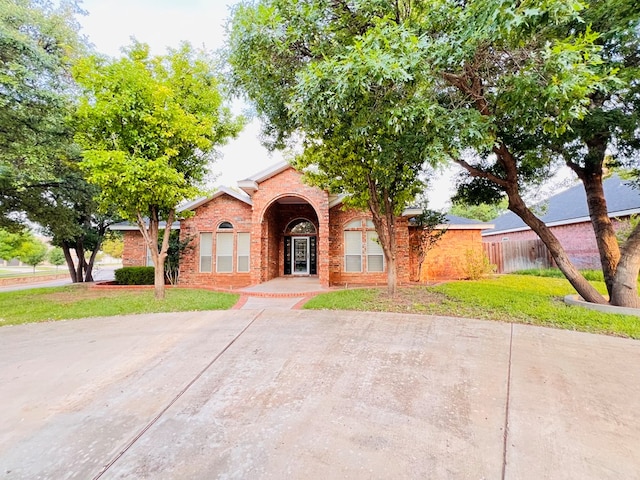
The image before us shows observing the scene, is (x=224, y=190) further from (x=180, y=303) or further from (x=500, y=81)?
(x=500, y=81)

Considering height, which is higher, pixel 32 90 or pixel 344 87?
pixel 32 90

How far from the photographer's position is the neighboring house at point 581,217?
13.1 m

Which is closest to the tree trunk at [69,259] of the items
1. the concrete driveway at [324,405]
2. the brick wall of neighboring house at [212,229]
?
the brick wall of neighboring house at [212,229]

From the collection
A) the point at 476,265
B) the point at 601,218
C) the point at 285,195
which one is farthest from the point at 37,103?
the point at 476,265

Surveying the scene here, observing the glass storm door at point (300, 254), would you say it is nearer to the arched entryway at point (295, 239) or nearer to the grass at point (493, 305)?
the arched entryway at point (295, 239)

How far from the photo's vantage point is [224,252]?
43.8 ft

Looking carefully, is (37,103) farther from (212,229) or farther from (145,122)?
(212,229)

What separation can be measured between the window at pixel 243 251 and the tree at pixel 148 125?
4115mm

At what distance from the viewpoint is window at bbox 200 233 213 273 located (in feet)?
43.7

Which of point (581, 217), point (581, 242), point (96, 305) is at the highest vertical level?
point (581, 217)

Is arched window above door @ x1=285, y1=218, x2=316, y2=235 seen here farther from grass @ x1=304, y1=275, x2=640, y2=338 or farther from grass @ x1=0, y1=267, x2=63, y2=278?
grass @ x1=0, y1=267, x2=63, y2=278

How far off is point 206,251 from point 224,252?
0.80 meters

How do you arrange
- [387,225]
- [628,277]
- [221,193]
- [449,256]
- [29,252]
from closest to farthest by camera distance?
[628,277] → [387,225] → [221,193] → [449,256] → [29,252]

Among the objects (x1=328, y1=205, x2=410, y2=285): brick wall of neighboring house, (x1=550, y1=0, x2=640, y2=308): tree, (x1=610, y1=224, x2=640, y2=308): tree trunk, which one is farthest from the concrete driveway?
(x1=328, y1=205, x2=410, y2=285): brick wall of neighboring house
